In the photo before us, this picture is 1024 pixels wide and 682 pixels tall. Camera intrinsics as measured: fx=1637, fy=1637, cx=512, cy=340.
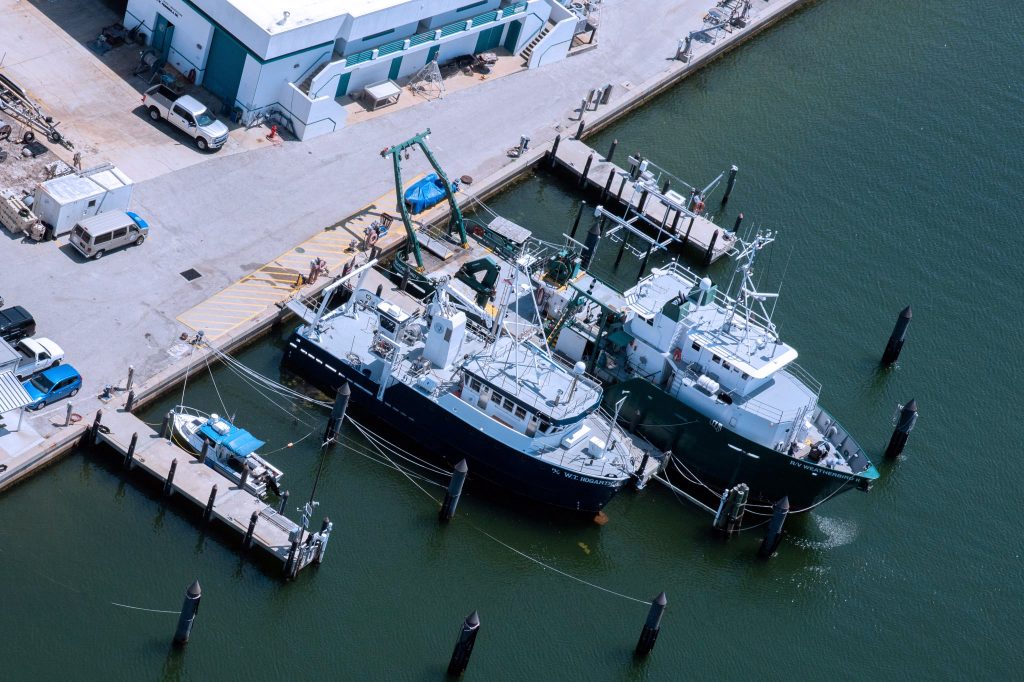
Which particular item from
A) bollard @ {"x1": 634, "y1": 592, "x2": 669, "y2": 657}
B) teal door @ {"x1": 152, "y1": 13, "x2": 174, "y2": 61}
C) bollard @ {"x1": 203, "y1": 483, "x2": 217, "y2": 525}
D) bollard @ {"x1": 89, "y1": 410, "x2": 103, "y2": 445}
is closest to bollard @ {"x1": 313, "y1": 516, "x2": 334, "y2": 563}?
bollard @ {"x1": 203, "y1": 483, "x2": 217, "y2": 525}

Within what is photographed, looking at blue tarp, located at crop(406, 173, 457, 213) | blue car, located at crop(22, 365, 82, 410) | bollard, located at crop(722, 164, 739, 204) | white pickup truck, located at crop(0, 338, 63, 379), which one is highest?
bollard, located at crop(722, 164, 739, 204)

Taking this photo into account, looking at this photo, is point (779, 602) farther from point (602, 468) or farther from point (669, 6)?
point (669, 6)

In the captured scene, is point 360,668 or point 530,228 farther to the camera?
point 530,228

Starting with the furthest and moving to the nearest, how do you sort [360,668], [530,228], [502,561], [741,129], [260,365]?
1. [741,129]
2. [530,228]
3. [260,365]
4. [502,561]
5. [360,668]

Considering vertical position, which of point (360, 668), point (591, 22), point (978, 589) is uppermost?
point (591, 22)

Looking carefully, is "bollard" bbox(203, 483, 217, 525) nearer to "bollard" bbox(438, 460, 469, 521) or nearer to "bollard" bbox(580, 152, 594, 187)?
"bollard" bbox(438, 460, 469, 521)

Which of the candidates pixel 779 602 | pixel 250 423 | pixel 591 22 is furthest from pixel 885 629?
pixel 591 22
